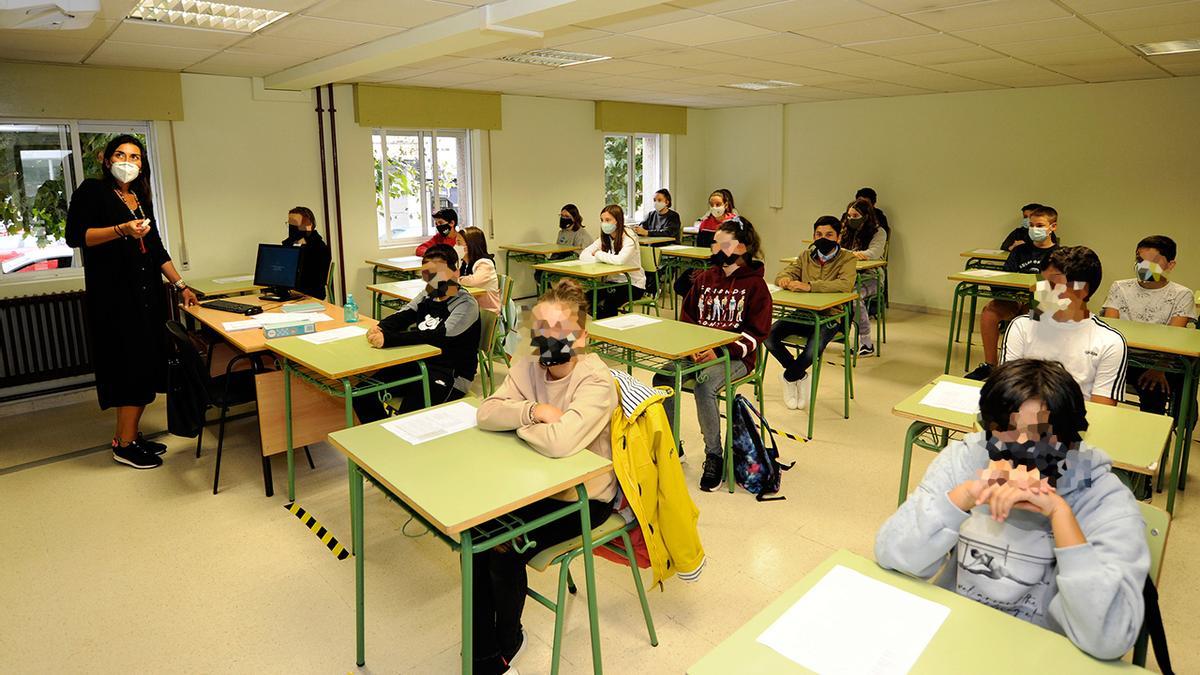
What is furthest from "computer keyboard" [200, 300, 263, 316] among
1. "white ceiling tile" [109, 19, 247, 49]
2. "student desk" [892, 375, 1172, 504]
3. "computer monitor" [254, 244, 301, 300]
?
"student desk" [892, 375, 1172, 504]

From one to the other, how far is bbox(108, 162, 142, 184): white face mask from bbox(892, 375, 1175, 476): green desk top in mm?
3734

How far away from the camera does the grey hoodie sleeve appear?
1.46 m

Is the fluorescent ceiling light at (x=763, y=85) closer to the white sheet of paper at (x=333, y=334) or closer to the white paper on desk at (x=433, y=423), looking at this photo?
the white sheet of paper at (x=333, y=334)

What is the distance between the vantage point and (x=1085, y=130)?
7.03 m

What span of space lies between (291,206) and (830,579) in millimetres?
6127

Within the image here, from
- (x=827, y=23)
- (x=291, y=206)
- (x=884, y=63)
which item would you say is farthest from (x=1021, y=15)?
(x=291, y=206)

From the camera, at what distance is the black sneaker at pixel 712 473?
143 inches

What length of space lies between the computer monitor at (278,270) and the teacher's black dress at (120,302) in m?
0.89

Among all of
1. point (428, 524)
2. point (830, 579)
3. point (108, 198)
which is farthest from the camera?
point (108, 198)

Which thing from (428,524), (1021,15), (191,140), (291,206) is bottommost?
(428,524)

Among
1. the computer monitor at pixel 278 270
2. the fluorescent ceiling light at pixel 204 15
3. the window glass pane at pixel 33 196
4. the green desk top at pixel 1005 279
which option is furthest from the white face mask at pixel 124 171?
the green desk top at pixel 1005 279

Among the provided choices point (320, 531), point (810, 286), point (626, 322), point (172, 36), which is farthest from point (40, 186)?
point (810, 286)

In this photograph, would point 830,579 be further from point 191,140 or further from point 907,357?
point 191,140

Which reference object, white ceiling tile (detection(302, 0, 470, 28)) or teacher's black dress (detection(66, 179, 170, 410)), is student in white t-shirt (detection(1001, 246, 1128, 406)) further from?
teacher's black dress (detection(66, 179, 170, 410))
